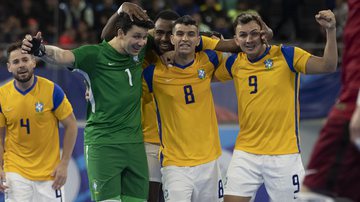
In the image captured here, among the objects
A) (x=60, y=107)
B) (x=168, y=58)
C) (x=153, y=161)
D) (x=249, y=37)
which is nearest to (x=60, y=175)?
(x=60, y=107)

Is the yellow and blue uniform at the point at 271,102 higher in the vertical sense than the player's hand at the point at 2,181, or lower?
higher

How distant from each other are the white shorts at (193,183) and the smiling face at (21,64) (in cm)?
185

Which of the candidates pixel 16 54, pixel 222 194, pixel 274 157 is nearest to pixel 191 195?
pixel 222 194

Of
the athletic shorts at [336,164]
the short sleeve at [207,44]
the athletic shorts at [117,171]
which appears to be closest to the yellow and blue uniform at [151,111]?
the short sleeve at [207,44]

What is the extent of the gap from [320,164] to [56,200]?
4.37m

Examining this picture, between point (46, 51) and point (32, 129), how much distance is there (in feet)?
5.75

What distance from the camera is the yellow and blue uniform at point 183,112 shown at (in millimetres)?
8141

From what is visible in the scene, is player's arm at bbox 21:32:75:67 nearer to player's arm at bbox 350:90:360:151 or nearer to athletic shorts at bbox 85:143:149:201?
athletic shorts at bbox 85:143:149:201

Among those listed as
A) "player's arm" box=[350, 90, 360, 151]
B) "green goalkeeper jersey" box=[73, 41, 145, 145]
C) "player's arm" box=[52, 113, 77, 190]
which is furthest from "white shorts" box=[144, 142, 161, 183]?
"player's arm" box=[350, 90, 360, 151]

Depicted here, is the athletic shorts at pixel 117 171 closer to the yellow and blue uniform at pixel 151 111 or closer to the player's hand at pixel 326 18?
the yellow and blue uniform at pixel 151 111

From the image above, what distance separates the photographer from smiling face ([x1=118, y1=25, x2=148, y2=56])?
782cm

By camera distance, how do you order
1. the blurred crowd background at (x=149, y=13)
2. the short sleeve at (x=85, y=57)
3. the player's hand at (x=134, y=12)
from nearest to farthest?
the short sleeve at (x=85, y=57) < the player's hand at (x=134, y=12) < the blurred crowd background at (x=149, y=13)

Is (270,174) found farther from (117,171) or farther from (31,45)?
(31,45)

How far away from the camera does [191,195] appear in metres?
8.17
